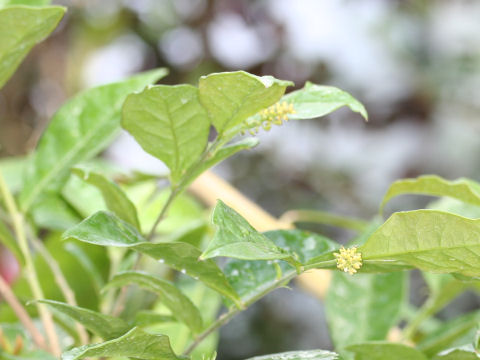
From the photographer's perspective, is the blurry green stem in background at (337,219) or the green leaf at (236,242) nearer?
the green leaf at (236,242)

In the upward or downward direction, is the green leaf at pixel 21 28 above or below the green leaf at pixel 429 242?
above

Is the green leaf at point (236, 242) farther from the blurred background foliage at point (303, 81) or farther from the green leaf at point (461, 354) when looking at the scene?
the blurred background foliage at point (303, 81)

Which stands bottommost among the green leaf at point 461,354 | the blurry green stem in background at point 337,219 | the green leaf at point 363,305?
the blurry green stem in background at point 337,219

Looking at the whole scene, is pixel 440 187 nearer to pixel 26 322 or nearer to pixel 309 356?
pixel 309 356

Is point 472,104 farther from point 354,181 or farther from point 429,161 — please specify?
point 354,181

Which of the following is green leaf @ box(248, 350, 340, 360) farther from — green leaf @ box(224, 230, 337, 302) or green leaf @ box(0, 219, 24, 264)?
green leaf @ box(0, 219, 24, 264)

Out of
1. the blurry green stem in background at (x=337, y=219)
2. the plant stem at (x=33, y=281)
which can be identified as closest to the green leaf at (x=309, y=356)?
the plant stem at (x=33, y=281)
